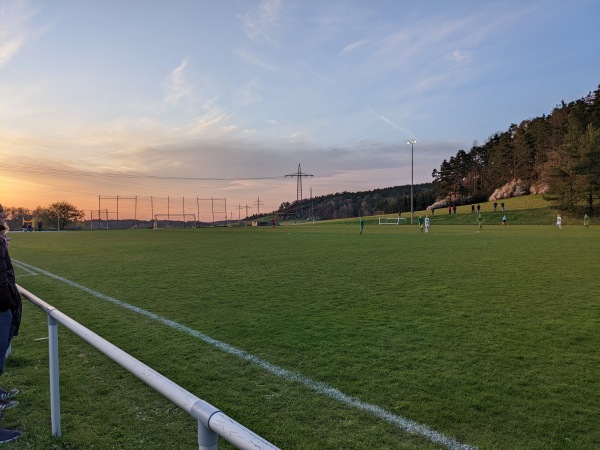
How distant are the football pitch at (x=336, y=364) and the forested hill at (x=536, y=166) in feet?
196

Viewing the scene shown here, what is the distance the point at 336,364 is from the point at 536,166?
3960 inches

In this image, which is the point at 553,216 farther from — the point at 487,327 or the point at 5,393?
the point at 5,393

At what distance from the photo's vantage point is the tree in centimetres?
7938

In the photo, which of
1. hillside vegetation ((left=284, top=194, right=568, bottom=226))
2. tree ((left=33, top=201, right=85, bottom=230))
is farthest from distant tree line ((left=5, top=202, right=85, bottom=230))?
hillside vegetation ((left=284, top=194, right=568, bottom=226))

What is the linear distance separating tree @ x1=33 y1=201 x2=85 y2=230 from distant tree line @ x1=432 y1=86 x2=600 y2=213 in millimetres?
81341

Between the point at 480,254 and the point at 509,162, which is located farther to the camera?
the point at 509,162

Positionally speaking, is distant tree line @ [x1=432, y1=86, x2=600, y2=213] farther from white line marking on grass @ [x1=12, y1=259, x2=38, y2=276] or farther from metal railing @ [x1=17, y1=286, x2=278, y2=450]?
metal railing @ [x1=17, y1=286, x2=278, y2=450]

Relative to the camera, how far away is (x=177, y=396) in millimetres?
1754

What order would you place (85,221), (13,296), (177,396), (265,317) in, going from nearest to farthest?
(177,396)
(13,296)
(265,317)
(85,221)

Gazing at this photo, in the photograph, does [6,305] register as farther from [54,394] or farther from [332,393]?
[332,393]

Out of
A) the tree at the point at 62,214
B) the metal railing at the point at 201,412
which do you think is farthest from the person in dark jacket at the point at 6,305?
the tree at the point at 62,214

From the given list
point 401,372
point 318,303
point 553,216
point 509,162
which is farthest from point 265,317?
point 509,162

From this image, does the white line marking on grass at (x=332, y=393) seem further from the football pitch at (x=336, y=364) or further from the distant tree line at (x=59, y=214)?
the distant tree line at (x=59, y=214)

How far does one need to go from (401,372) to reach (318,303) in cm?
361
